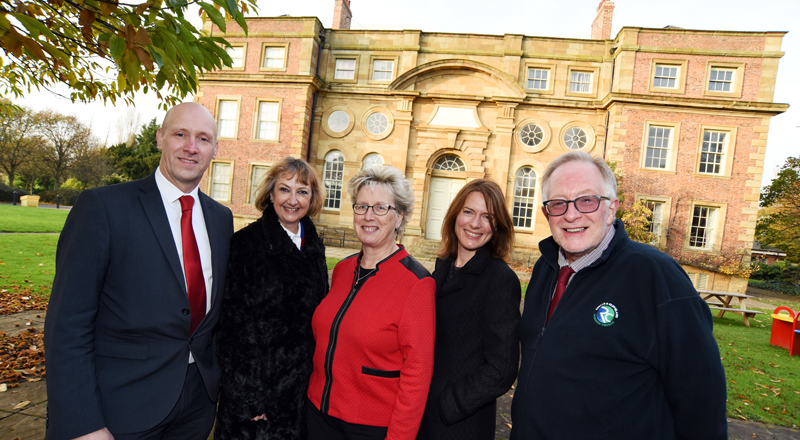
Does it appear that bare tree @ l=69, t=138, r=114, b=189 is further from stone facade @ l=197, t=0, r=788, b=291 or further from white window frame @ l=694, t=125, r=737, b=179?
white window frame @ l=694, t=125, r=737, b=179

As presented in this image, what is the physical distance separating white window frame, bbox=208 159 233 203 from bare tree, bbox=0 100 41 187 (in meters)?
22.4

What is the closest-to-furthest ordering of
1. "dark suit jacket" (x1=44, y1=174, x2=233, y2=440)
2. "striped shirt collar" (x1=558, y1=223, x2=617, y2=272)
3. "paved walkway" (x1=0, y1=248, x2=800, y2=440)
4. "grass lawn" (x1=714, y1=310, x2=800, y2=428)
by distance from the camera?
"dark suit jacket" (x1=44, y1=174, x2=233, y2=440), "striped shirt collar" (x1=558, y1=223, x2=617, y2=272), "paved walkway" (x1=0, y1=248, x2=800, y2=440), "grass lawn" (x1=714, y1=310, x2=800, y2=428)

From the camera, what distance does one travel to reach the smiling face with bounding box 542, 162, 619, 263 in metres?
1.85

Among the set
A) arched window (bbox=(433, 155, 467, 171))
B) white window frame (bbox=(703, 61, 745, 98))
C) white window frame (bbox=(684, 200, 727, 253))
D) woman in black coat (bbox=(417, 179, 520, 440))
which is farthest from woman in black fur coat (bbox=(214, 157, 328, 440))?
white window frame (bbox=(703, 61, 745, 98))

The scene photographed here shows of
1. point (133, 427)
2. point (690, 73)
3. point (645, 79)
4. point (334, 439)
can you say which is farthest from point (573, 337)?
point (690, 73)

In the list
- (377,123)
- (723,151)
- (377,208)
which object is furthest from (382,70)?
(377,208)

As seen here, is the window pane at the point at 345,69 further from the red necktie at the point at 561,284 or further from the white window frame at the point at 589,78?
the red necktie at the point at 561,284

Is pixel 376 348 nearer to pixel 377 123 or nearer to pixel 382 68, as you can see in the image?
pixel 377 123

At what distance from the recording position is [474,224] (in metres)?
2.19

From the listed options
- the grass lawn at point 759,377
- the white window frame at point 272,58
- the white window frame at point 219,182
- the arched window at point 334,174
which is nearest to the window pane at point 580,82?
the arched window at point 334,174

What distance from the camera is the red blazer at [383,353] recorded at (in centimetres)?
184

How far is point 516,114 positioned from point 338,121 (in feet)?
27.9

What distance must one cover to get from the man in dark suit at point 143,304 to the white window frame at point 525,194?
51.9 ft

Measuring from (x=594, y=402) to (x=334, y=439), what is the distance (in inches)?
53.5
